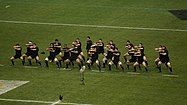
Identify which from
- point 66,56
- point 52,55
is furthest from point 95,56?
point 52,55

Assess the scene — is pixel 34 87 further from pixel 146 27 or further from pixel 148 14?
pixel 148 14

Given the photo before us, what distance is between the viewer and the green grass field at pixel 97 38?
39594 mm

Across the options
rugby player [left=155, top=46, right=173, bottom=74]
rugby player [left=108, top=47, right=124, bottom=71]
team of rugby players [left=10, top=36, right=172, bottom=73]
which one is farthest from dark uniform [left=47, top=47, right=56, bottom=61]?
rugby player [left=155, top=46, right=173, bottom=74]

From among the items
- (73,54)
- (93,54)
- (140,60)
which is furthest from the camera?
(73,54)

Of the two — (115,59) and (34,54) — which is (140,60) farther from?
(34,54)

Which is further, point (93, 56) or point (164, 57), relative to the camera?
point (93, 56)

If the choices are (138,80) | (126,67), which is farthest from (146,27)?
(138,80)

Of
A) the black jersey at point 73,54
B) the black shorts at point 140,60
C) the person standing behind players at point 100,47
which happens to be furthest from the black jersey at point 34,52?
the black shorts at point 140,60

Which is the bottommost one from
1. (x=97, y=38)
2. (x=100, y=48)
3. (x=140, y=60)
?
(x=140, y=60)

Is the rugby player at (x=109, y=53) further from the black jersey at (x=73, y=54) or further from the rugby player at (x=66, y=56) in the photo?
the rugby player at (x=66, y=56)

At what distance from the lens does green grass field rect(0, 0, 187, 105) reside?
39594 mm

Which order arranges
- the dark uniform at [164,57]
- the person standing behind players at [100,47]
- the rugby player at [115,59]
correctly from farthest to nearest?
the person standing behind players at [100,47] → the rugby player at [115,59] → the dark uniform at [164,57]

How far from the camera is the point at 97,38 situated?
5688 cm

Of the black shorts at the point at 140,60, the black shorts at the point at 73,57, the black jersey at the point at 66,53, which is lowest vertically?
the black shorts at the point at 140,60
